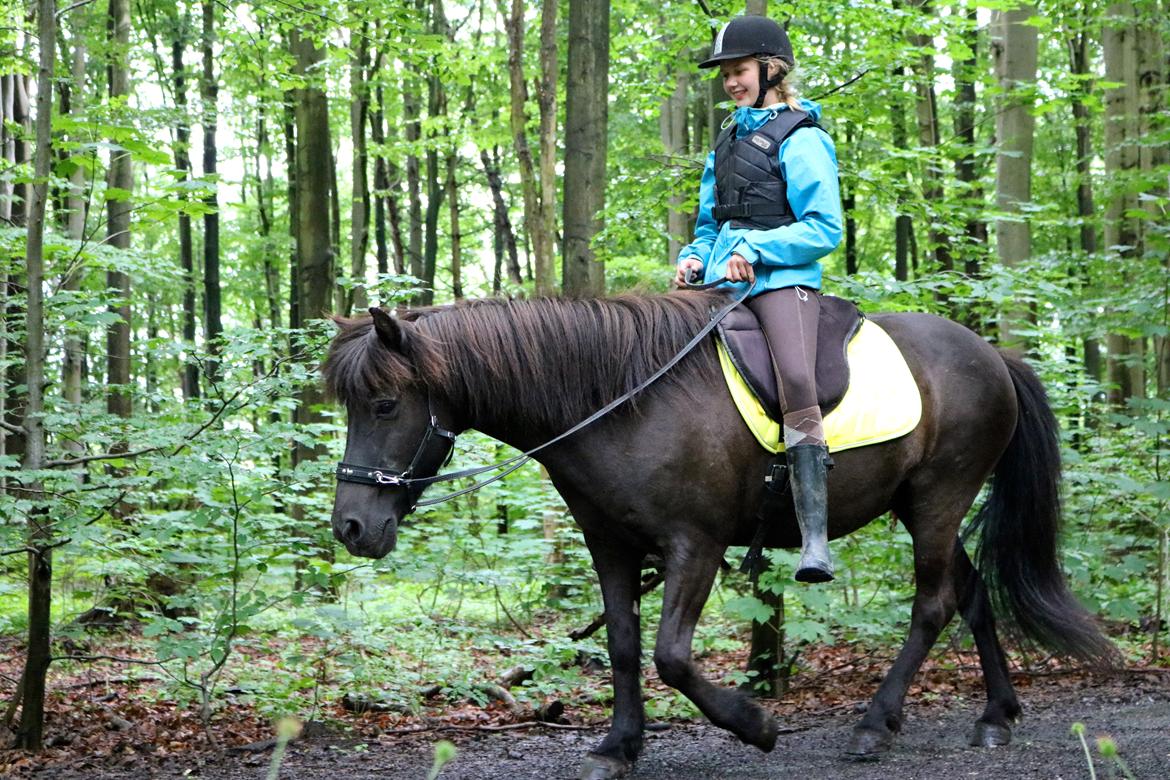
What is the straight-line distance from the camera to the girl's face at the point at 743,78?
4.73m

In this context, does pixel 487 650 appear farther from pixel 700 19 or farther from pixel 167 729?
pixel 700 19

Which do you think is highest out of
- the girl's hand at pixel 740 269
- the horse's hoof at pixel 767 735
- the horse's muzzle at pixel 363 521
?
the girl's hand at pixel 740 269

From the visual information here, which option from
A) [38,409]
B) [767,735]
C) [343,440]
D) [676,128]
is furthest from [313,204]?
[676,128]

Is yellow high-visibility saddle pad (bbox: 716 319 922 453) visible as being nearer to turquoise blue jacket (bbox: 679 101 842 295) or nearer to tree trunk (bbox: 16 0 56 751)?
turquoise blue jacket (bbox: 679 101 842 295)

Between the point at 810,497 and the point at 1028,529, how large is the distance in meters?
1.97

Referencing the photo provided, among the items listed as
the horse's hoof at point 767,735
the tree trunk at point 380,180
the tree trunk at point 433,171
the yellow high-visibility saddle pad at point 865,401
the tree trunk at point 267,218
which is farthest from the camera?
the tree trunk at point 267,218

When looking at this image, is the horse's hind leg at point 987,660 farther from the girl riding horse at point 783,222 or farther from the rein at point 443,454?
the rein at point 443,454

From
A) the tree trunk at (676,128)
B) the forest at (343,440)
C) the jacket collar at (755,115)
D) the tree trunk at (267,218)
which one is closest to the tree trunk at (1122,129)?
the forest at (343,440)

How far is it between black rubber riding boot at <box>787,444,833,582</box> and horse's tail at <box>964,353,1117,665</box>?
179 centimetres

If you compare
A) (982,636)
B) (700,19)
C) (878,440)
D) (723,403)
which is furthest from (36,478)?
(700,19)

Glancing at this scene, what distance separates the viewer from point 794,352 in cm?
446

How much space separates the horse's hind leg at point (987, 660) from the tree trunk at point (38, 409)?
181 inches

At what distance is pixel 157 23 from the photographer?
51.0ft

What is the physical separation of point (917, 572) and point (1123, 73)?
11218 mm
